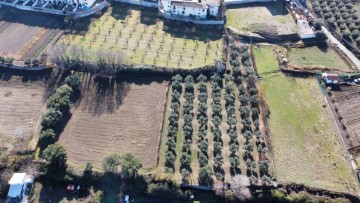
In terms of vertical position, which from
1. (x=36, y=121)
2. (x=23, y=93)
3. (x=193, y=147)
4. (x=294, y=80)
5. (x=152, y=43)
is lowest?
(x=193, y=147)

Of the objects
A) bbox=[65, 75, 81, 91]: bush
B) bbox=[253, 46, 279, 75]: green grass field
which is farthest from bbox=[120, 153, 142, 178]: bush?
bbox=[253, 46, 279, 75]: green grass field

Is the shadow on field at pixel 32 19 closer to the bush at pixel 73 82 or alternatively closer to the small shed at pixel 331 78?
the bush at pixel 73 82

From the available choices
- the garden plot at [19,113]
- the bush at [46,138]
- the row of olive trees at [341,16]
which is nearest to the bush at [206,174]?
the bush at [46,138]

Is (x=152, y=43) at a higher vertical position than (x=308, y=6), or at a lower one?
lower

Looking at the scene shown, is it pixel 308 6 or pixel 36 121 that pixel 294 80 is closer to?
pixel 308 6

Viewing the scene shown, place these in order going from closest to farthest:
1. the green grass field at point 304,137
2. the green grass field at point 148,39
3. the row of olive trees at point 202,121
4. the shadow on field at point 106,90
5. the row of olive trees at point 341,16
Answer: the green grass field at point 304,137
the row of olive trees at point 202,121
the shadow on field at point 106,90
the green grass field at point 148,39
the row of olive trees at point 341,16

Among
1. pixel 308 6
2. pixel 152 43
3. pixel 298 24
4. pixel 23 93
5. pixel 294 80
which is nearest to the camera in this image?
pixel 23 93

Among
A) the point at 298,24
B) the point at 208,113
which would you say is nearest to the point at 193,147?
the point at 208,113
